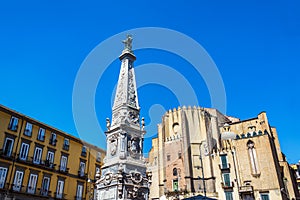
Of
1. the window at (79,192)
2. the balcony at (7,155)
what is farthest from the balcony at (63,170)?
the balcony at (7,155)

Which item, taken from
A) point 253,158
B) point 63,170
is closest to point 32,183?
point 63,170

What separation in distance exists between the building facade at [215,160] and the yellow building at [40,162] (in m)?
11.9

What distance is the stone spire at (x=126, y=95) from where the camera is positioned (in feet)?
40.4

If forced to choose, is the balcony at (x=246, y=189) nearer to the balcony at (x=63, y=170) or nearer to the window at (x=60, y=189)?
the balcony at (x=63, y=170)

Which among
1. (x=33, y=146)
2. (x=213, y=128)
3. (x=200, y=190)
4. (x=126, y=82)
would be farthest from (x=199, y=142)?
(x=126, y=82)

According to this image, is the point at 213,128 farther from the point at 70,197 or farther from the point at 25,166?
the point at 25,166

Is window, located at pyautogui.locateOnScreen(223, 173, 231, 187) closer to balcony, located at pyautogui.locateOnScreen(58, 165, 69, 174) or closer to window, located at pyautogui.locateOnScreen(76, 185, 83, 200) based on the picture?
window, located at pyautogui.locateOnScreen(76, 185, 83, 200)

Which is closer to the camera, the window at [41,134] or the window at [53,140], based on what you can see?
the window at [41,134]

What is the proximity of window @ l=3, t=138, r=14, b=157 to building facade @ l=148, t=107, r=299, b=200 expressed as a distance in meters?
19.7

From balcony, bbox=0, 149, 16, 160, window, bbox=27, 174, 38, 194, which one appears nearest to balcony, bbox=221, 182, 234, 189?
window, bbox=27, 174, 38, 194

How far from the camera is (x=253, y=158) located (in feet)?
105

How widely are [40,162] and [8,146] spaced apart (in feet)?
11.9

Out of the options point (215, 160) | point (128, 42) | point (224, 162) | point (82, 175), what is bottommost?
point (82, 175)

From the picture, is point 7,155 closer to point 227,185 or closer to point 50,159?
point 50,159
